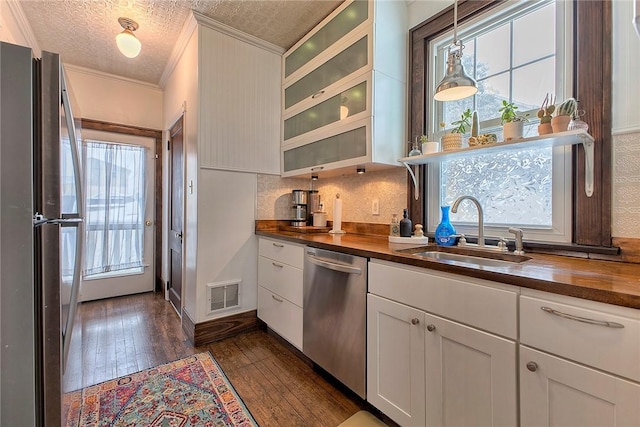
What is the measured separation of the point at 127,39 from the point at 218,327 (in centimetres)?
246

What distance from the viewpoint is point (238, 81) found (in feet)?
8.38

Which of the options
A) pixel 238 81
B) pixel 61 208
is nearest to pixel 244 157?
pixel 238 81

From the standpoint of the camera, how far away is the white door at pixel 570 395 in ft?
2.55

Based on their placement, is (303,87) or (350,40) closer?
(350,40)

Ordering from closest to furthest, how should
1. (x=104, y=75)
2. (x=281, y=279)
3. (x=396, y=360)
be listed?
1. (x=396, y=360)
2. (x=281, y=279)
3. (x=104, y=75)

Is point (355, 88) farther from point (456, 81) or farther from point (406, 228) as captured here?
point (406, 228)

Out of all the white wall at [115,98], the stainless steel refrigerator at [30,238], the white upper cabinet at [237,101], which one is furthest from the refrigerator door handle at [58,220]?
the white wall at [115,98]

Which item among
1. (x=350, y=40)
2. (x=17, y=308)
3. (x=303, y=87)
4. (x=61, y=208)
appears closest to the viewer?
(x=17, y=308)

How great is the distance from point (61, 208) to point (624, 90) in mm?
2279

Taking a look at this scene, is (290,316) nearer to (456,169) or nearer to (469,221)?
(469,221)

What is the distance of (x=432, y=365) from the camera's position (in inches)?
47.5

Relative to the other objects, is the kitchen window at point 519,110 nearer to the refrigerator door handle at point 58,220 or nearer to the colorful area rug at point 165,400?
the colorful area rug at point 165,400

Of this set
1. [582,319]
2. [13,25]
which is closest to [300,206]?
[582,319]

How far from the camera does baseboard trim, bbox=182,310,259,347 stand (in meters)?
2.32
